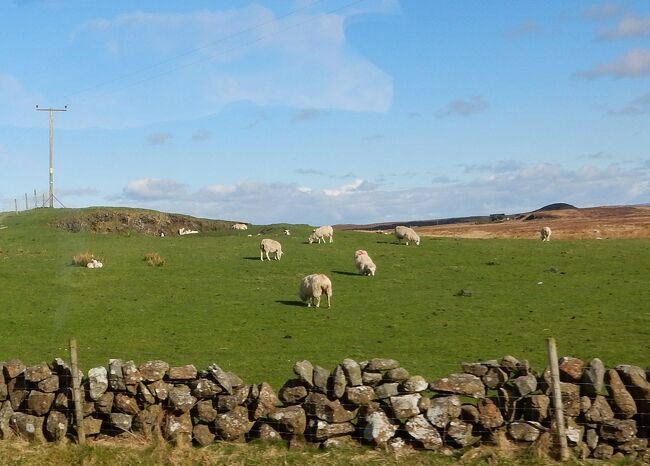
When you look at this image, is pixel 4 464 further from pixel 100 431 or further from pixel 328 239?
pixel 328 239

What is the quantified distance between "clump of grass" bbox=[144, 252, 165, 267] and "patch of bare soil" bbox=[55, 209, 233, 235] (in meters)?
17.0

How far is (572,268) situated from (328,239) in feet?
60.2

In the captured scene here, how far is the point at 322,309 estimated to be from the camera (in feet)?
101

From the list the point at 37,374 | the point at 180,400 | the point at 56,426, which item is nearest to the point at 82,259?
the point at 37,374

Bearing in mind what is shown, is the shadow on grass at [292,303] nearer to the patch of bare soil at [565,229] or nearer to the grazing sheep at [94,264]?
the grazing sheep at [94,264]

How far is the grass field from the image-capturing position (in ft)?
73.4

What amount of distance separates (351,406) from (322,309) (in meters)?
17.8

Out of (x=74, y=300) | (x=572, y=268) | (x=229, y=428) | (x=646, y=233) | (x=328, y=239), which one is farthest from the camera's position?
(x=646, y=233)

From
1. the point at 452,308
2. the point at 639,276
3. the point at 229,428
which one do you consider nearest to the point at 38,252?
the point at 452,308

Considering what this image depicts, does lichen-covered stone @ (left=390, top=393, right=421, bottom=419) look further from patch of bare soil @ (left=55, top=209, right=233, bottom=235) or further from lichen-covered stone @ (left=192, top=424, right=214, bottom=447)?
patch of bare soil @ (left=55, top=209, right=233, bottom=235)

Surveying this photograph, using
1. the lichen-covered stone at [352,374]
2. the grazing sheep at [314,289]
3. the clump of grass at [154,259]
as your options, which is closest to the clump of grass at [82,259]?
the clump of grass at [154,259]

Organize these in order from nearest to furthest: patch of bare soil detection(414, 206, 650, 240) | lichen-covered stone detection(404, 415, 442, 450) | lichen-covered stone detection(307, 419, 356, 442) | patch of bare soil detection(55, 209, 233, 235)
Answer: lichen-covered stone detection(404, 415, 442, 450)
lichen-covered stone detection(307, 419, 356, 442)
patch of bare soil detection(55, 209, 233, 235)
patch of bare soil detection(414, 206, 650, 240)

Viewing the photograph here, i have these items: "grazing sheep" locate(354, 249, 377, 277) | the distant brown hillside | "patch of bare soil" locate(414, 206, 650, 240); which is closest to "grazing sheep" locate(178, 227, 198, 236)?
"grazing sheep" locate(354, 249, 377, 277)

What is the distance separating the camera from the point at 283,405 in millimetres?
13445
